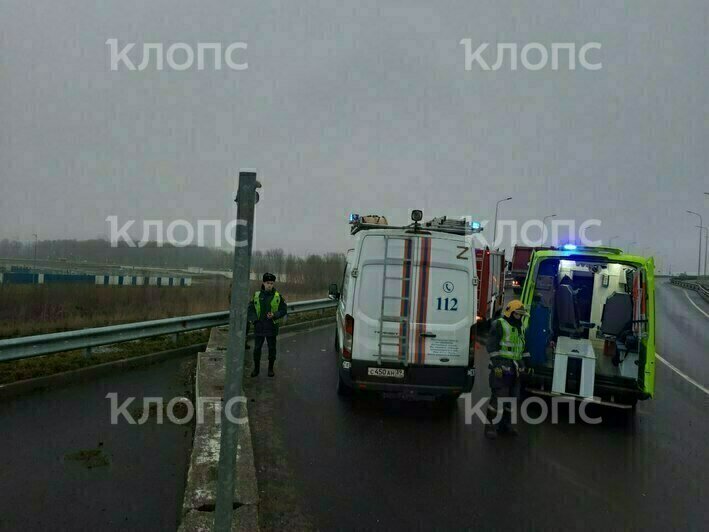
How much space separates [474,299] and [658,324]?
17.3 metres

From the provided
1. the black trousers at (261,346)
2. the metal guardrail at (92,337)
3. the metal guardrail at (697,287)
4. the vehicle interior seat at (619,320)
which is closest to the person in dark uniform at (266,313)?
the black trousers at (261,346)

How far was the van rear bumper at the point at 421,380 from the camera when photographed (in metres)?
6.41

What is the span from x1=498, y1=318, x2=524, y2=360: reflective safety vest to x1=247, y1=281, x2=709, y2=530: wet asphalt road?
3.37ft

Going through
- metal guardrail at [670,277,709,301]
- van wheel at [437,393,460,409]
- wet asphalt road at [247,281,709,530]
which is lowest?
van wheel at [437,393,460,409]

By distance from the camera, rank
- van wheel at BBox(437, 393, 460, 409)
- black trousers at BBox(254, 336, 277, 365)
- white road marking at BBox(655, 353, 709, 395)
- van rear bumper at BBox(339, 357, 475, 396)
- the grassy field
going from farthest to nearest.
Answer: white road marking at BBox(655, 353, 709, 395)
black trousers at BBox(254, 336, 277, 365)
the grassy field
van wheel at BBox(437, 393, 460, 409)
van rear bumper at BBox(339, 357, 475, 396)

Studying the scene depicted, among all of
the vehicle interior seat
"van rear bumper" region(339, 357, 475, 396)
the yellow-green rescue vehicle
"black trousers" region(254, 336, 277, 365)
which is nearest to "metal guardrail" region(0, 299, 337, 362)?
"black trousers" region(254, 336, 277, 365)

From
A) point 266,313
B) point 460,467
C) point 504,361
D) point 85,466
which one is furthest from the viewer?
point 266,313

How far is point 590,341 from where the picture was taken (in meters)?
7.45

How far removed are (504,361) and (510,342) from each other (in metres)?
0.26

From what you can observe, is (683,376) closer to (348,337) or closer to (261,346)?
(348,337)

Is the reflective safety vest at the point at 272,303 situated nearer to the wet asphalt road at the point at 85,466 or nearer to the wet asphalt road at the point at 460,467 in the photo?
the wet asphalt road at the point at 460,467

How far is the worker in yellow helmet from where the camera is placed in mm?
6129

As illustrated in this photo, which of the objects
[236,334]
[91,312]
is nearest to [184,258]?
[91,312]

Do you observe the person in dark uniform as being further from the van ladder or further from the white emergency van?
the van ladder
